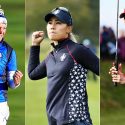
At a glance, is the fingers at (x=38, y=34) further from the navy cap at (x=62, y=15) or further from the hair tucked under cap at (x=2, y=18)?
the hair tucked under cap at (x=2, y=18)

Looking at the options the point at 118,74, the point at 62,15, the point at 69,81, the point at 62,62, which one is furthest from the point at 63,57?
the point at 118,74

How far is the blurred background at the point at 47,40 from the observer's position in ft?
11.7

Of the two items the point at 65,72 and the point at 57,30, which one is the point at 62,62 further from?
the point at 57,30

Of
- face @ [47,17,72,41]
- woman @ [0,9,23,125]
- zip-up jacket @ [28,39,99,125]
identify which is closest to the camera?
zip-up jacket @ [28,39,99,125]

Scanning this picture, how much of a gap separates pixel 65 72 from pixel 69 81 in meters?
0.06

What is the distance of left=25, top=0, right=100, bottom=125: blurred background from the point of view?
11.7ft

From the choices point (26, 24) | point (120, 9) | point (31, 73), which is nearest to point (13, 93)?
point (31, 73)

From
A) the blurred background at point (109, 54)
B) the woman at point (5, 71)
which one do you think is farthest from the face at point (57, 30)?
the woman at point (5, 71)

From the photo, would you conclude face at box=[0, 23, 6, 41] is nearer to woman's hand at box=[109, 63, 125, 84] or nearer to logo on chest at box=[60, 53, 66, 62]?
logo on chest at box=[60, 53, 66, 62]

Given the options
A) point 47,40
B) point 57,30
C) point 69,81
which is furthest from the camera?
point 47,40

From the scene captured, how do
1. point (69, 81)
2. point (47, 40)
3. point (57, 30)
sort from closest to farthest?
point (69, 81) → point (57, 30) → point (47, 40)

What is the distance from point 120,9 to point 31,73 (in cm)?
Answer: 76

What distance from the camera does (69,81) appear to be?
134 inches

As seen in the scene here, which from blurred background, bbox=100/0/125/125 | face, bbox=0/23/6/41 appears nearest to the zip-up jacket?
blurred background, bbox=100/0/125/125
